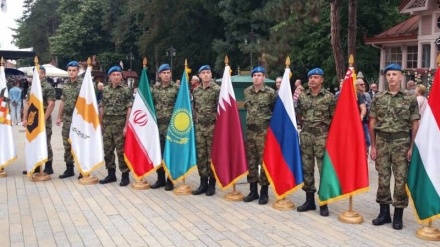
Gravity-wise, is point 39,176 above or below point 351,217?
above

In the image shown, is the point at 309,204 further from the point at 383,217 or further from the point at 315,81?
the point at 315,81

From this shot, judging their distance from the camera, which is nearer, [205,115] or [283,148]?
[283,148]

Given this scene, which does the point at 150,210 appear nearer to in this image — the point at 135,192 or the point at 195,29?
the point at 135,192

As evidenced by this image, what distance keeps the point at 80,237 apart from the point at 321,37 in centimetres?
1999

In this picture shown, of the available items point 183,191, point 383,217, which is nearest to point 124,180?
point 183,191

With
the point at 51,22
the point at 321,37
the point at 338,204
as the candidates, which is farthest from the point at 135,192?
the point at 51,22

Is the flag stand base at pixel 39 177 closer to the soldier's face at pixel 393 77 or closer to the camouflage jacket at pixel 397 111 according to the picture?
the camouflage jacket at pixel 397 111

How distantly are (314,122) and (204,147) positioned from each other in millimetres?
1801

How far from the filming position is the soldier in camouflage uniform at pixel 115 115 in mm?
7914

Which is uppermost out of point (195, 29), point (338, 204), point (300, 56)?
point (195, 29)

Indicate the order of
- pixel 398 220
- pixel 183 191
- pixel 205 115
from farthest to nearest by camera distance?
pixel 183 191, pixel 205 115, pixel 398 220

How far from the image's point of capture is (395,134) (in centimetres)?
572

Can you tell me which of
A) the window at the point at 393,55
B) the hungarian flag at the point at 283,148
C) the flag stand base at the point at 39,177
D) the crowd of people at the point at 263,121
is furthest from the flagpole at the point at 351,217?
the window at the point at 393,55

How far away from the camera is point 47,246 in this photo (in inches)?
204
